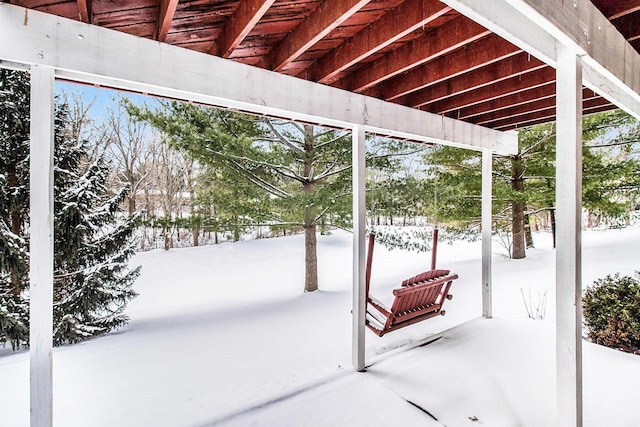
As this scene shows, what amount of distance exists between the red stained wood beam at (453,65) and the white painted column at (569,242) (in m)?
0.56

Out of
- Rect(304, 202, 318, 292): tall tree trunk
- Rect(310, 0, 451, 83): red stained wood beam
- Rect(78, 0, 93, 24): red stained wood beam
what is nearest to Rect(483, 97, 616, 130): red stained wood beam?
Rect(310, 0, 451, 83): red stained wood beam

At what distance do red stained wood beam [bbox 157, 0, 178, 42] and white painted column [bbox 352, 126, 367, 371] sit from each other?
1700mm

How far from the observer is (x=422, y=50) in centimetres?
233

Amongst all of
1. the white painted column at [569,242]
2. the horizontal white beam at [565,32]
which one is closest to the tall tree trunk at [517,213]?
the horizontal white beam at [565,32]

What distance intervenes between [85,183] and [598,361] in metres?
6.73

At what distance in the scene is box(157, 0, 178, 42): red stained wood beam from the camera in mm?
1620

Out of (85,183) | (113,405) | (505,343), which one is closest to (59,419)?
(113,405)

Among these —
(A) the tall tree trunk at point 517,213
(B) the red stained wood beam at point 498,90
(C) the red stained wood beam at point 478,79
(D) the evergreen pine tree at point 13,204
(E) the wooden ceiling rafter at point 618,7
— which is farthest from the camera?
(A) the tall tree trunk at point 517,213

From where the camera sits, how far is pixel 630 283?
356cm

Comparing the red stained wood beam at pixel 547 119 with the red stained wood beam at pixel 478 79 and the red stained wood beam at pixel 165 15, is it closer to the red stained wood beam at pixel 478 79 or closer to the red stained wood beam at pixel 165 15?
the red stained wood beam at pixel 478 79

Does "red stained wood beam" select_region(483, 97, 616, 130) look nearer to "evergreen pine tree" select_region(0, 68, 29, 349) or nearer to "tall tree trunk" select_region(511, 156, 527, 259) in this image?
"tall tree trunk" select_region(511, 156, 527, 259)

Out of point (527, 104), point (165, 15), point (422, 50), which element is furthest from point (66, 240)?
point (527, 104)

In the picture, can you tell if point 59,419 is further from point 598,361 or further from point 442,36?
point 598,361

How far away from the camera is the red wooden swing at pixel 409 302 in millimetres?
2980
